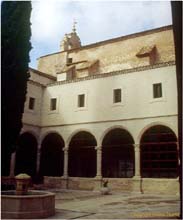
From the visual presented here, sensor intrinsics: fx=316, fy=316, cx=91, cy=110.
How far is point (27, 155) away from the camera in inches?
787

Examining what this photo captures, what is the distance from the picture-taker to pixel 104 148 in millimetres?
18156

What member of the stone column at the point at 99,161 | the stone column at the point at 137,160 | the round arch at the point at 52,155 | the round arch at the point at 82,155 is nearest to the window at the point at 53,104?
the round arch at the point at 52,155

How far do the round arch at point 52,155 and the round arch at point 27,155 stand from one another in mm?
533

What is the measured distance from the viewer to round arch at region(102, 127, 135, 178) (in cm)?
1809

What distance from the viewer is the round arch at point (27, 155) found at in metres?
19.3

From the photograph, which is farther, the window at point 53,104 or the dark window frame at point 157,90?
the window at point 53,104

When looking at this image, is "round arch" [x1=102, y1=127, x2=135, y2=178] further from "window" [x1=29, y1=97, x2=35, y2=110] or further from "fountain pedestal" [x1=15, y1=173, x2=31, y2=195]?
"fountain pedestal" [x1=15, y1=173, x2=31, y2=195]

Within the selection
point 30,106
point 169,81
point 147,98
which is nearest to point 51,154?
point 30,106

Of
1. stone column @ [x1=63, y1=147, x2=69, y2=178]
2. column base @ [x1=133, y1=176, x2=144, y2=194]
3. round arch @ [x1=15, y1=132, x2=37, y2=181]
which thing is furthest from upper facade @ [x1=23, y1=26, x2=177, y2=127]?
column base @ [x1=133, y1=176, x2=144, y2=194]

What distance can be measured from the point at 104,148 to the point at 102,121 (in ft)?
5.11

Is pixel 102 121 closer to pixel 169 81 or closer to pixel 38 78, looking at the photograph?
pixel 169 81

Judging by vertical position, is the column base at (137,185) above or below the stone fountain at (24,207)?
below

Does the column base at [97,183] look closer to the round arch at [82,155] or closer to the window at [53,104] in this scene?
the round arch at [82,155]

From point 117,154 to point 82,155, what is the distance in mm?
2241
